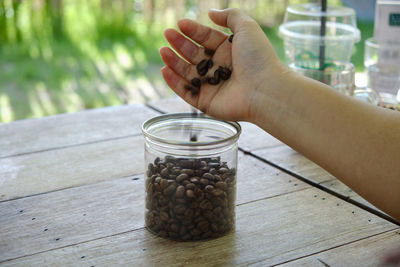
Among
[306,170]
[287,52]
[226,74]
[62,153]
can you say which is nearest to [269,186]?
[306,170]

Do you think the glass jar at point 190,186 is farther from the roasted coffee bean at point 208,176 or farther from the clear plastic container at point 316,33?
the clear plastic container at point 316,33

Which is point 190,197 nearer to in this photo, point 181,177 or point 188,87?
point 181,177

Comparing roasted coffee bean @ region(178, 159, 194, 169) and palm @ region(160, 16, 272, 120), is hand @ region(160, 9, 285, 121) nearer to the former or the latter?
palm @ region(160, 16, 272, 120)

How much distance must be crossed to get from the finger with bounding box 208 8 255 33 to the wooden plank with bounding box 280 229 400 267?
1.47ft

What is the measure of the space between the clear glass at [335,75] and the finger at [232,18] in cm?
42

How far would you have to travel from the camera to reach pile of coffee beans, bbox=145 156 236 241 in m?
0.87

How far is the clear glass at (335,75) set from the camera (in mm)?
1382

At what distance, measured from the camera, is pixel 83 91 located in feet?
11.5

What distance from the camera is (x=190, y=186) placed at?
2.84 ft

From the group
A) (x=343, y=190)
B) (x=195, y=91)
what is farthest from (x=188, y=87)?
(x=343, y=190)

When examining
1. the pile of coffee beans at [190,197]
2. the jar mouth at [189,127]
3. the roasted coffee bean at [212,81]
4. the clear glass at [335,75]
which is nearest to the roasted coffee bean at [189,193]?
the pile of coffee beans at [190,197]

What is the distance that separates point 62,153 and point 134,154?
18 cm

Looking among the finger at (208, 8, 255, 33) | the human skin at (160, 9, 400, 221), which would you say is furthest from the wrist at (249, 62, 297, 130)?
the finger at (208, 8, 255, 33)

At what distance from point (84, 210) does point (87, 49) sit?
131 inches
